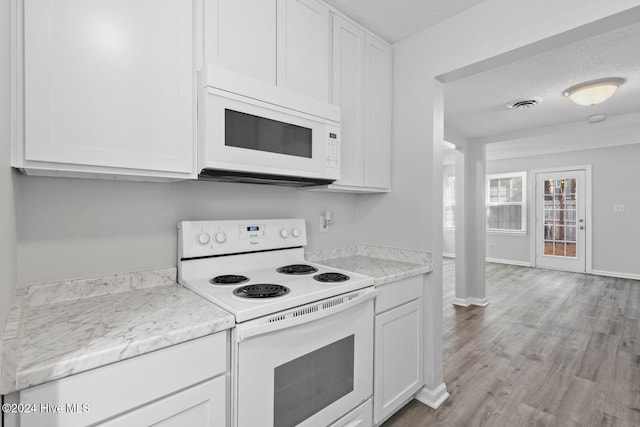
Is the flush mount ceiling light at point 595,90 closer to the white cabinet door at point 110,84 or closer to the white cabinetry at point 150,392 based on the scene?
the white cabinet door at point 110,84

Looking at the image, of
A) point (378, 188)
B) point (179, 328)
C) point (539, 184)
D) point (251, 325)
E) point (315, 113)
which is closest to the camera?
point (179, 328)

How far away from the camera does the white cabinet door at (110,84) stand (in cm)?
98

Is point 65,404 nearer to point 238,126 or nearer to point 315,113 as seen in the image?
point 238,126

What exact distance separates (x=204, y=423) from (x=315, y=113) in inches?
57.3

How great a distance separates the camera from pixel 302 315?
1230mm

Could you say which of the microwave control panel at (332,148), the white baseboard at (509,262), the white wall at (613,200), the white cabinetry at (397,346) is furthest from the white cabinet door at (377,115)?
the white baseboard at (509,262)

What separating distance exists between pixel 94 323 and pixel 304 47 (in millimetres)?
1621

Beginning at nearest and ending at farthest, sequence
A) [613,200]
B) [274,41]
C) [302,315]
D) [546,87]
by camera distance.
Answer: [302,315] < [274,41] < [546,87] < [613,200]

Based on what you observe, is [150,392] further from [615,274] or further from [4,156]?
[615,274]

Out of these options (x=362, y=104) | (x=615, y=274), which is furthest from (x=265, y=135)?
(x=615, y=274)

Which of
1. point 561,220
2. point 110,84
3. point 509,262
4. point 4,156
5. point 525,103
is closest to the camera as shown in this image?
point 4,156

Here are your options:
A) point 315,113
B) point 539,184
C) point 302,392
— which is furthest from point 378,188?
point 539,184

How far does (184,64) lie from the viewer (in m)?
1.27

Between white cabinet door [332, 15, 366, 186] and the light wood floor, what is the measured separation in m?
1.60
